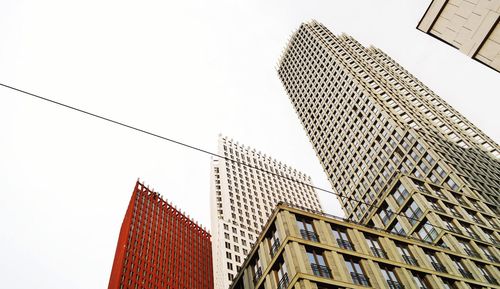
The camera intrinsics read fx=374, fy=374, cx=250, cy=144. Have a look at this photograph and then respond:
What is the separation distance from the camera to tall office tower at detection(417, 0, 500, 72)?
→ 5.84 metres

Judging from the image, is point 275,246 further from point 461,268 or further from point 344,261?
point 461,268

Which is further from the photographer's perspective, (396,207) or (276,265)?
(396,207)

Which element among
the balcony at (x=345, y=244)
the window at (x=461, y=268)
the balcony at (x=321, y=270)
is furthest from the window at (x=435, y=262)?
the balcony at (x=321, y=270)

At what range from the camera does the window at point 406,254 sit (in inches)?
1408

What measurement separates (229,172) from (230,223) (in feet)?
83.6

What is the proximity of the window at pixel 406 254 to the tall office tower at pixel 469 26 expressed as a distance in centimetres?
3363

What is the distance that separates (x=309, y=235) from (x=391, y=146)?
36.5m

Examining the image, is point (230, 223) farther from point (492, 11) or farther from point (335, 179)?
point (492, 11)

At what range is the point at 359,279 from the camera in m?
29.7

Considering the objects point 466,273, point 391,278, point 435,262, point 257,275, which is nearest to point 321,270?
point 391,278

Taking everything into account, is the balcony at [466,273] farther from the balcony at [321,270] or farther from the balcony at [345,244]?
the balcony at [321,270]

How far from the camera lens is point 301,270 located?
27.7 metres

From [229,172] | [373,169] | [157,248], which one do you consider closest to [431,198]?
[373,169]

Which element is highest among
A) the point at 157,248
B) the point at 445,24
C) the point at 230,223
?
the point at 445,24
